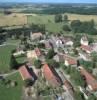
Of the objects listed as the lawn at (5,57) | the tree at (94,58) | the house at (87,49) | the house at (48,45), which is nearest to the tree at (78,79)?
the tree at (94,58)

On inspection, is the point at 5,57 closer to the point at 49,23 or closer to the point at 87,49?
the point at 87,49

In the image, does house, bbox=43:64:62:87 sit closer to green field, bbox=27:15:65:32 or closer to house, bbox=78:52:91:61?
house, bbox=78:52:91:61

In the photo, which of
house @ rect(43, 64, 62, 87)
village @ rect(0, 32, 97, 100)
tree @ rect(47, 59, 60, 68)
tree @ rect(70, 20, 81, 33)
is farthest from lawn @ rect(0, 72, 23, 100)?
tree @ rect(70, 20, 81, 33)

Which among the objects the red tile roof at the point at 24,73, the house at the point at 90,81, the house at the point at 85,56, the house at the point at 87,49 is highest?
the house at the point at 90,81

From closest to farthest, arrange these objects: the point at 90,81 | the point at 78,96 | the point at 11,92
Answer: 1. the point at 78,96
2. the point at 11,92
3. the point at 90,81

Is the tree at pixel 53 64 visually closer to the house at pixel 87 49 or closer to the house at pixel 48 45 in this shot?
the house at pixel 87 49

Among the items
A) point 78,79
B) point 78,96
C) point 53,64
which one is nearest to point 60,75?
point 53,64

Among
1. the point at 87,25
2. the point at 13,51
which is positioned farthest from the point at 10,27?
the point at 13,51

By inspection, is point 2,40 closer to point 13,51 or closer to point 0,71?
point 13,51
